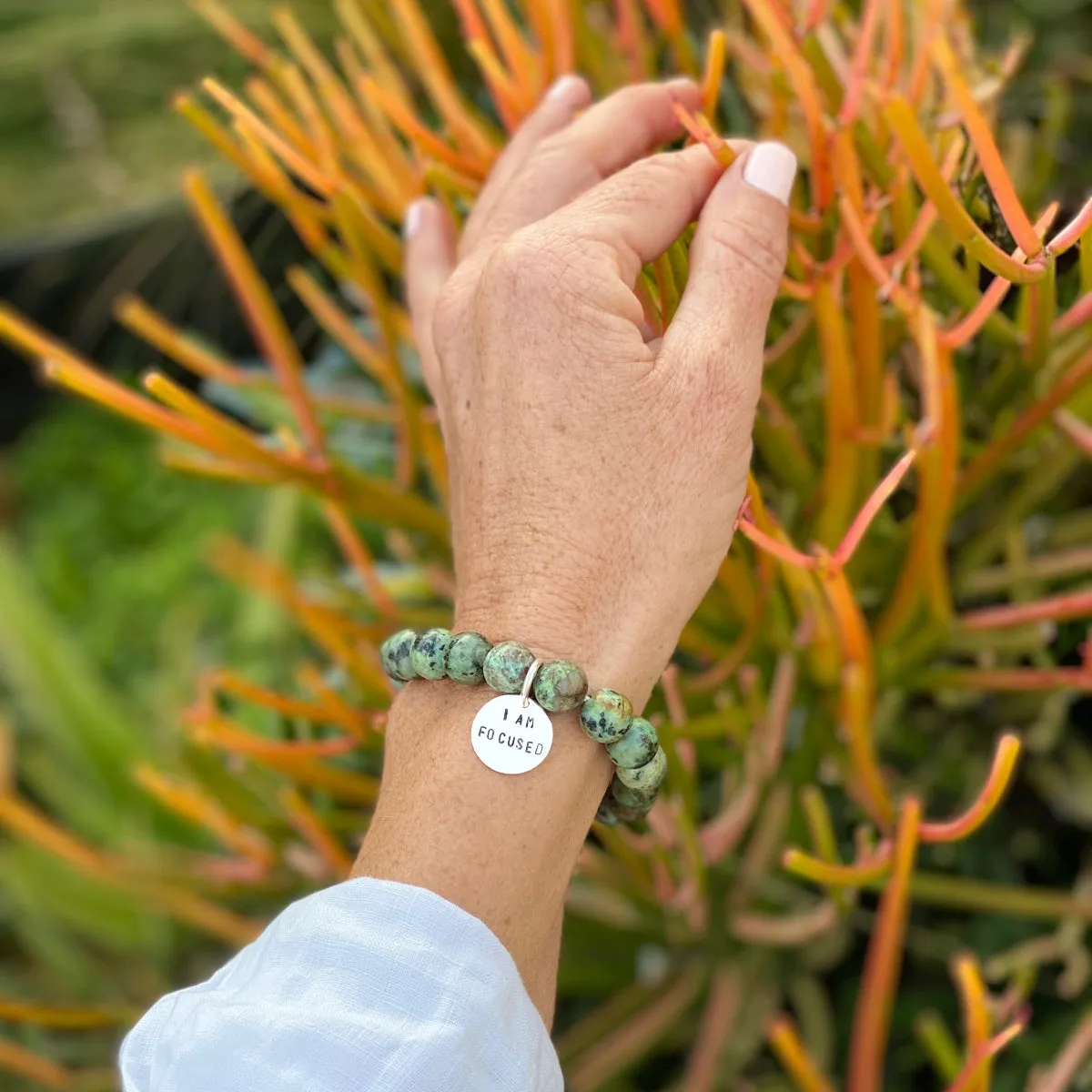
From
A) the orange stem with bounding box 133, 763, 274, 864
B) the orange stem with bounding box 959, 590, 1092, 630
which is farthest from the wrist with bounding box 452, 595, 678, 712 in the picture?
the orange stem with bounding box 133, 763, 274, 864

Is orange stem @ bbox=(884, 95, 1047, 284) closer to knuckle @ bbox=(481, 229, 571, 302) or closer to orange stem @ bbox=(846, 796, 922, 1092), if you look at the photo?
knuckle @ bbox=(481, 229, 571, 302)

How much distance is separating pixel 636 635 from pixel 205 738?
0.99 feet

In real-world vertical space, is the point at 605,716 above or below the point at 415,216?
below

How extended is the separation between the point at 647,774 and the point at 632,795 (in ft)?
0.06

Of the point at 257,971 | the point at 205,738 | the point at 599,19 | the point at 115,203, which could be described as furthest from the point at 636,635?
the point at 115,203

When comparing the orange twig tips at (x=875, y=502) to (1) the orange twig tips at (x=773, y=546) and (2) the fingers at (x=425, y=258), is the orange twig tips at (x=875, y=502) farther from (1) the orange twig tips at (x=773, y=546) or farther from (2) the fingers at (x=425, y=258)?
(2) the fingers at (x=425, y=258)

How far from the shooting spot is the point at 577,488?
1.24 feet

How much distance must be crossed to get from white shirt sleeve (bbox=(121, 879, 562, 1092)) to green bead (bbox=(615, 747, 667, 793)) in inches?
2.8

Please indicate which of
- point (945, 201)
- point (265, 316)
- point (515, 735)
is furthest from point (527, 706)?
point (265, 316)

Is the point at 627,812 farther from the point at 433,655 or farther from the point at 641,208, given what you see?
the point at 641,208

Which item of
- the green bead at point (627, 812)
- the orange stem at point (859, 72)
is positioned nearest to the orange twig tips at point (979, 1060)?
the green bead at point (627, 812)

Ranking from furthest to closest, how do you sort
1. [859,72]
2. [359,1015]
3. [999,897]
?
1. [999,897]
2. [859,72]
3. [359,1015]

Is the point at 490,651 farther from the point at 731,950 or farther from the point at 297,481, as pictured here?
the point at 731,950

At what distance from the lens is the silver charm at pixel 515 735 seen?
352mm
